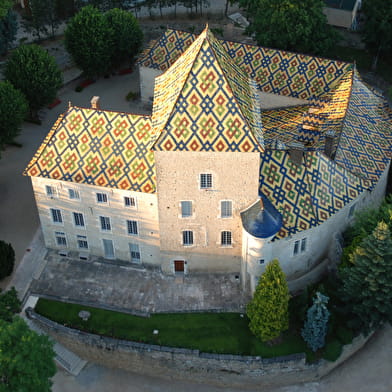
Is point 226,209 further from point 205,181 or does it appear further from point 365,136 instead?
point 365,136

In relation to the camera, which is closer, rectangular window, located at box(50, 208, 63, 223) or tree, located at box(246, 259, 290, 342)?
tree, located at box(246, 259, 290, 342)

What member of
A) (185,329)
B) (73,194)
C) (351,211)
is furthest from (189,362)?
(351,211)

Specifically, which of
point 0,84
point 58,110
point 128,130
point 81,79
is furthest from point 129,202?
point 81,79

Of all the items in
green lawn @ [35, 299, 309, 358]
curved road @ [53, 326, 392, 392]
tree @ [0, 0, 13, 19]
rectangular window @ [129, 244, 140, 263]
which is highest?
tree @ [0, 0, 13, 19]

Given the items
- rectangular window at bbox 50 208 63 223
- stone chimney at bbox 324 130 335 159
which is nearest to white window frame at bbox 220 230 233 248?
stone chimney at bbox 324 130 335 159

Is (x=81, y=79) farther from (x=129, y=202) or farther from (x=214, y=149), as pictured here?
(x=214, y=149)

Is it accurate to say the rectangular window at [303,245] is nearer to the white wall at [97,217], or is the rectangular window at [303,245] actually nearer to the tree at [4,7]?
the white wall at [97,217]

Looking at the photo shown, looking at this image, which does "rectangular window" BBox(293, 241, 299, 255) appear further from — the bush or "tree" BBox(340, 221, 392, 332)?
the bush
